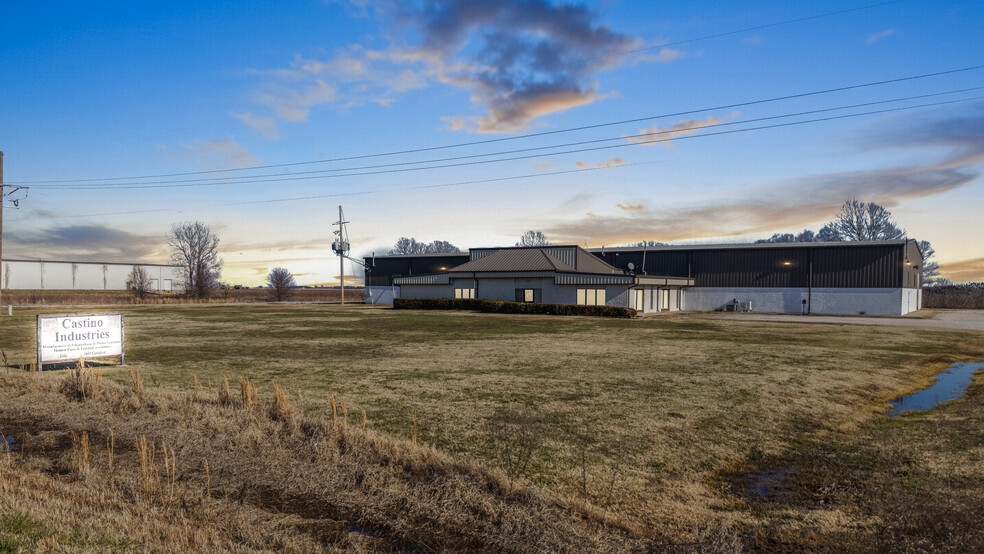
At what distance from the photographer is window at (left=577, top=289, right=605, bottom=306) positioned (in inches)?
1986

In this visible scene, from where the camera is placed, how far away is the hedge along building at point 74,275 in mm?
111688

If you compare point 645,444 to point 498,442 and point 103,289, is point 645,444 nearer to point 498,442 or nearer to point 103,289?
point 498,442

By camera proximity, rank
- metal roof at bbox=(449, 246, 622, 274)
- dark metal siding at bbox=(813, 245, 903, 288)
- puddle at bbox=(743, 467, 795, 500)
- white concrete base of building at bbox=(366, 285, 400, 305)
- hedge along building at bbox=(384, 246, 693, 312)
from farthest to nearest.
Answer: white concrete base of building at bbox=(366, 285, 400, 305), metal roof at bbox=(449, 246, 622, 274), hedge along building at bbox=(384, 246, 693, 312), dark metal siding at bbox=(813, 245, 903, 288), puddle at bbox=(743, 467, 795, 500)

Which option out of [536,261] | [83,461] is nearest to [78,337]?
[83,461]

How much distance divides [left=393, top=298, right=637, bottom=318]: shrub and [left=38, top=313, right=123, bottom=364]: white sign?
109 feet

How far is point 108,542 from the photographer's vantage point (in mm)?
5078

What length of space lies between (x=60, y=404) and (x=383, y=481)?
28.1ft

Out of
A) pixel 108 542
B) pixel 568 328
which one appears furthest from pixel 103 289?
pixel 108 542

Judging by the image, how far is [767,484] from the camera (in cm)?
716

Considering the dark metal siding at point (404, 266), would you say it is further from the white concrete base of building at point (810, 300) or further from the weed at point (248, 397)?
the weed at point (248, 397)

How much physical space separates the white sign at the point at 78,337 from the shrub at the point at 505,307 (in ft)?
109

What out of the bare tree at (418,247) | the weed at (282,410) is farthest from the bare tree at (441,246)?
the weed at (282,410)

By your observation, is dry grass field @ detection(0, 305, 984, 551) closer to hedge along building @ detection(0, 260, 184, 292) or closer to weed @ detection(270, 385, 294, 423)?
weed @ detection(270, 385, 294, 423)

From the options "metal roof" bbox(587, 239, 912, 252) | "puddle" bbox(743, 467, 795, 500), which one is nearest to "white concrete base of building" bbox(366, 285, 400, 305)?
"metal roof" bbox(587, 239, 912, 252)
